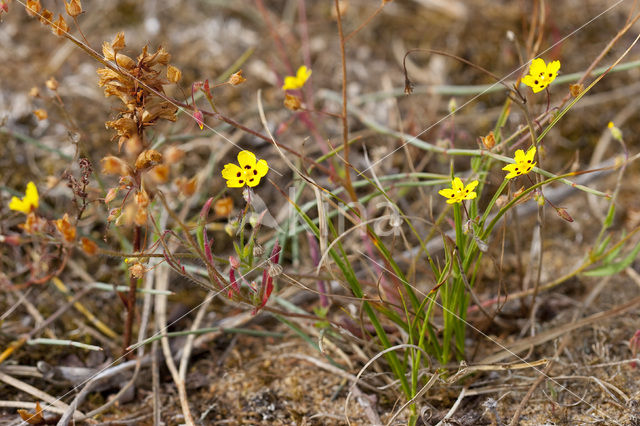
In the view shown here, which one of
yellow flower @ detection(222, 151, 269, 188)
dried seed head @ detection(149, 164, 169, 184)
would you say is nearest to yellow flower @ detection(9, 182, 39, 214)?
dried seed head @ detection(149, 164, 169, 184)

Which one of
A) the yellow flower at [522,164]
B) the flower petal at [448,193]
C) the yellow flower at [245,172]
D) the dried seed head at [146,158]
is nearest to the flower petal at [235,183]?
the yellow flower at [245,172]

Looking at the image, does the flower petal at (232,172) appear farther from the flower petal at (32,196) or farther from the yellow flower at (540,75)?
the yellow flower at (540,75)

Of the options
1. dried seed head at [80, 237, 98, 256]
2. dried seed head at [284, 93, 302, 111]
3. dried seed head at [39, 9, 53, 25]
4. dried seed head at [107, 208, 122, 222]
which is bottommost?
dried seed head at [80, 237, 98, 256]

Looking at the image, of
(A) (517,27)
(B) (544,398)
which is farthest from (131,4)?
(B) (544,398)

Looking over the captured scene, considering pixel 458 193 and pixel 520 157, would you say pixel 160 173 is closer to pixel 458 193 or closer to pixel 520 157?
pixel 458 193

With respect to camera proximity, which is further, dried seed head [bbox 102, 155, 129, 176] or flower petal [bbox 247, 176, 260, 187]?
flower petal [bbox 247, 176, 260, 187]

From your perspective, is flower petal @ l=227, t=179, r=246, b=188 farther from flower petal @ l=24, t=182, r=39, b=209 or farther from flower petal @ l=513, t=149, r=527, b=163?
flower petal @ l=513, t=149, r=527, b=163

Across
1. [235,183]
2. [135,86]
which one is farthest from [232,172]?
[135,86]

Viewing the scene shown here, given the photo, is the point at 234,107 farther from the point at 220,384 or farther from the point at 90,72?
the point at 220,384
